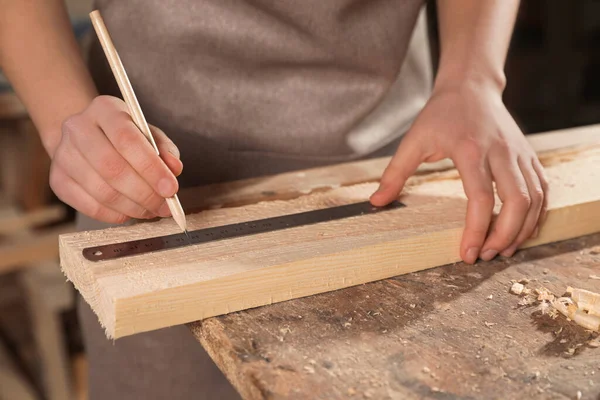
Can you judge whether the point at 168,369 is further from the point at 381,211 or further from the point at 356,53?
the point at 356,53

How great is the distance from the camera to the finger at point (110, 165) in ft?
2.99

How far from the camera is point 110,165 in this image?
911 mm

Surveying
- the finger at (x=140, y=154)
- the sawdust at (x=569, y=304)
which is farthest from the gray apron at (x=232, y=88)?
the sawdust at (x=569, y=304)

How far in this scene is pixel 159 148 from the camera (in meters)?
0.95

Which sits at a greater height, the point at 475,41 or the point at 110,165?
the point at 475,41

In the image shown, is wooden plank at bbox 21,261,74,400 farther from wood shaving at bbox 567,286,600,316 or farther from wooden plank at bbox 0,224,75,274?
wood shaving at bbox 567,286,600,316

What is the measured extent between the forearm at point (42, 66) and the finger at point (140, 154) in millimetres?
203

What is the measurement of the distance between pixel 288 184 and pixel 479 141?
345mm

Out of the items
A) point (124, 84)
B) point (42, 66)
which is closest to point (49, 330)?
point (42, 66)

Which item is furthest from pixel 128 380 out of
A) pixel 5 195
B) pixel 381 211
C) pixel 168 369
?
pixel 5 195

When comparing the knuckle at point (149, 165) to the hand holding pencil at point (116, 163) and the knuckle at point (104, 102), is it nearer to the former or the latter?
the hand holding pencil at point (116, 163)

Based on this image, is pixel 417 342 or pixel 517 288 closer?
pixel 417 342

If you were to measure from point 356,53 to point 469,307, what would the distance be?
60cm

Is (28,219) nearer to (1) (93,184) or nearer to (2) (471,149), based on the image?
(1) (93,184)
